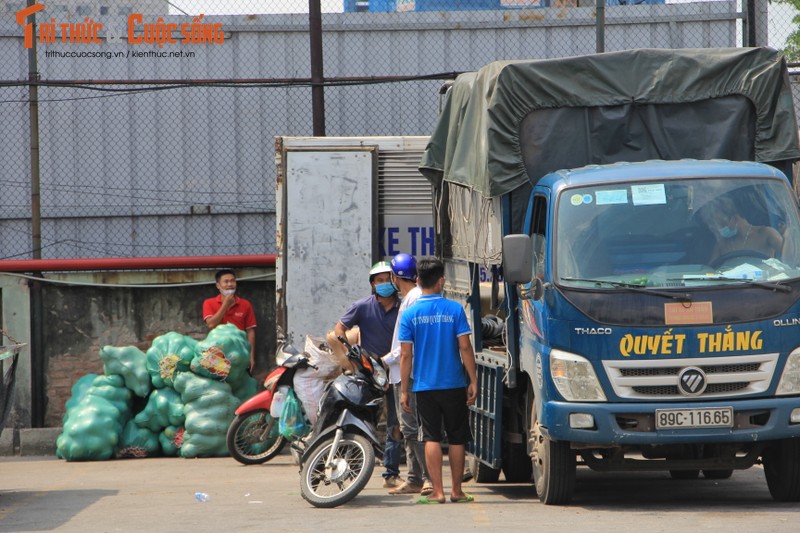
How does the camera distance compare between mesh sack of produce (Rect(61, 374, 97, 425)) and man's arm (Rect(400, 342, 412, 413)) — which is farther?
mesh sack of produce (Rect(61, 374, 97, 425))

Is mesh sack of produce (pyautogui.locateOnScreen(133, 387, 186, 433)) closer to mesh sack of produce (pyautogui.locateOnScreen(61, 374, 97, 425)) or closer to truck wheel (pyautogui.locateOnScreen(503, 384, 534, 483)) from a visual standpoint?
mesh sack of produce (pyautogui.locateOnScreen(61, 374, 97, 425))

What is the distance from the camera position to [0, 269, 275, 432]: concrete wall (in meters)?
12.9

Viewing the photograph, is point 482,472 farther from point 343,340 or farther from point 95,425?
point 95,425

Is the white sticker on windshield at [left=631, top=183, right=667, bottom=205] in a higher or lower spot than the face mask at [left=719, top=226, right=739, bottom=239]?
higher

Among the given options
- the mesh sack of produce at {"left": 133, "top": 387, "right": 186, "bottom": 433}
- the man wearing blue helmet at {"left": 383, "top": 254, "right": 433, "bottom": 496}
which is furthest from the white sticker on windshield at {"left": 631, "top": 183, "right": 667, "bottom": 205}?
the mesh sack of produce at {"left": 133, "top": 387, "right": 186, "bottom": 433}

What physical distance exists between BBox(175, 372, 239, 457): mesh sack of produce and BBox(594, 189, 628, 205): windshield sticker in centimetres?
541

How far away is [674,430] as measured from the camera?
745 cm

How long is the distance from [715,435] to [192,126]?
10691 millimetres

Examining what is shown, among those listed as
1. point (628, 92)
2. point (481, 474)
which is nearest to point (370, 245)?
point (481, 474)

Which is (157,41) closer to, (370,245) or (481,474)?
(370,245)

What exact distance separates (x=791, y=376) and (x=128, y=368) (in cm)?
705

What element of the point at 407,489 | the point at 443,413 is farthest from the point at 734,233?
the point at 407,489

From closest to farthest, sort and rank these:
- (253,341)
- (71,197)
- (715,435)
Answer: (715,435), (253,341), (71,197)

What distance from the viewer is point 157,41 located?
1678 cm
